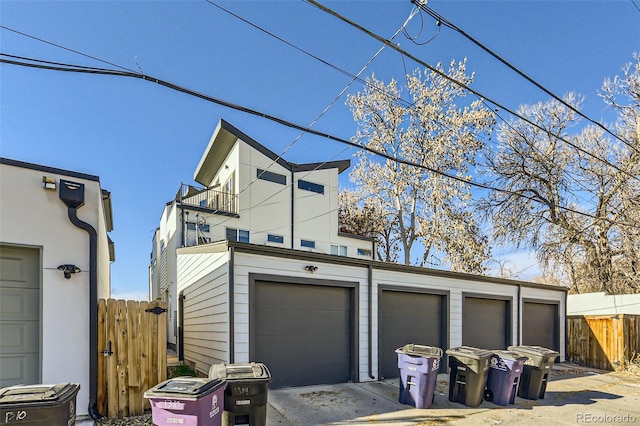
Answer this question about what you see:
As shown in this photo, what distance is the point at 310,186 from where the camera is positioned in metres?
16.8

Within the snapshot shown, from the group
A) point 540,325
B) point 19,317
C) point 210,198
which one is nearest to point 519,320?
point 540,325

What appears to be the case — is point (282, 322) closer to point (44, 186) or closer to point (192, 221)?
point (44, 186)

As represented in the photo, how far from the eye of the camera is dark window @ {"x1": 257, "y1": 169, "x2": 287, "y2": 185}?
15.1 m

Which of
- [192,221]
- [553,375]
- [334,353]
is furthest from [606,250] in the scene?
[192,221]

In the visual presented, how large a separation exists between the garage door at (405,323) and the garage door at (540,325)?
3.61m

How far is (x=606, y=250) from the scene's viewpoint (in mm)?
15906

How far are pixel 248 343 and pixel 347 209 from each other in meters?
15.8

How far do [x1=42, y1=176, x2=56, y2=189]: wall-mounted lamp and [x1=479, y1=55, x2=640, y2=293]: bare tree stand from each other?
14.4 meters

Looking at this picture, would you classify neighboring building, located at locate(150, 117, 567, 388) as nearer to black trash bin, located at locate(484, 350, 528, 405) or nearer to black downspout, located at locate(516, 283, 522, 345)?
black downspout, located at locate(516, 283, 522, 345)

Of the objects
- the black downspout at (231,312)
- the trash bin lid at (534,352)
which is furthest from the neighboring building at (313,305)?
the trash bin lid at (534,352)

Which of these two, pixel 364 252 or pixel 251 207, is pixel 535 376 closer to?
pixel 251 207

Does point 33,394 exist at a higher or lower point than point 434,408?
higher

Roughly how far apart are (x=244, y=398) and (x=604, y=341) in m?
11.5

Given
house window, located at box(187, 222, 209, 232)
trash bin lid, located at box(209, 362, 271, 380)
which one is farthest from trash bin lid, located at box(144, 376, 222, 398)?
house window, located at box(187, 222, 209, 232)
